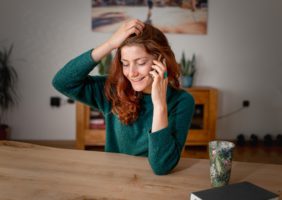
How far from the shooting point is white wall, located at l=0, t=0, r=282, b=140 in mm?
3693

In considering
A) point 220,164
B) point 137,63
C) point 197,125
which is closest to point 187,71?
point 197,125

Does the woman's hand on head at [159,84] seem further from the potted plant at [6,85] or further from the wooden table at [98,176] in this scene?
the potted plant at [6,85]

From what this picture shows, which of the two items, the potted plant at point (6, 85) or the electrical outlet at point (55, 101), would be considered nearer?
the potted plant at point (6, 85)

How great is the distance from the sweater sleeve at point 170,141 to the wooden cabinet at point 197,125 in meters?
2.28

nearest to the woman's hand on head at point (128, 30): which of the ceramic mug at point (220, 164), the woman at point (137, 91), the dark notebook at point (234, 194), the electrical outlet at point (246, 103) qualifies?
the woman at point (137, 91)

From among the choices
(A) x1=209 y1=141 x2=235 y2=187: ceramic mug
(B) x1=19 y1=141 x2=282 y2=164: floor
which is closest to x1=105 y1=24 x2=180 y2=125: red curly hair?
(A) x1=209 y1=141 x2=235 y2=187: ceramic mug

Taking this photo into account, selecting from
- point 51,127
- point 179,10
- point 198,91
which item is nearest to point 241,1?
point 179,10

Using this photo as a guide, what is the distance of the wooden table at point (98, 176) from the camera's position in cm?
86

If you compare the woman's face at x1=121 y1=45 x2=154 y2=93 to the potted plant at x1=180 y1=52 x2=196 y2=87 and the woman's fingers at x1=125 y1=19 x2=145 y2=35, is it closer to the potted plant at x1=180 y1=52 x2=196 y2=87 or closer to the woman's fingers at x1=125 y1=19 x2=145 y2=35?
the woman's fingers at x1=125 y1=19 x2=145 y2=35

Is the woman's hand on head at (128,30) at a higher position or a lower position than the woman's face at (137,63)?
higher

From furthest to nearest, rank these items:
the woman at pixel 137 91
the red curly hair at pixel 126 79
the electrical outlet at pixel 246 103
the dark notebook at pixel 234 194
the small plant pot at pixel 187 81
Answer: the electrical outlet at pixel 246 103
the small plant pot at pixel 187 81
the red curly hair at pixel 126 79
the woman at pixel 137 91
the dark notebook at pixel 234 194

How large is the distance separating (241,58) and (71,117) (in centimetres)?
227

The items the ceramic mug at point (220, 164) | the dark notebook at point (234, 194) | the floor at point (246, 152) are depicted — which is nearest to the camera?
the dark notebook at point (234, 194)

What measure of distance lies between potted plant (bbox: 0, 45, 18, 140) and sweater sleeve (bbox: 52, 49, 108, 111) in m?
2.44
